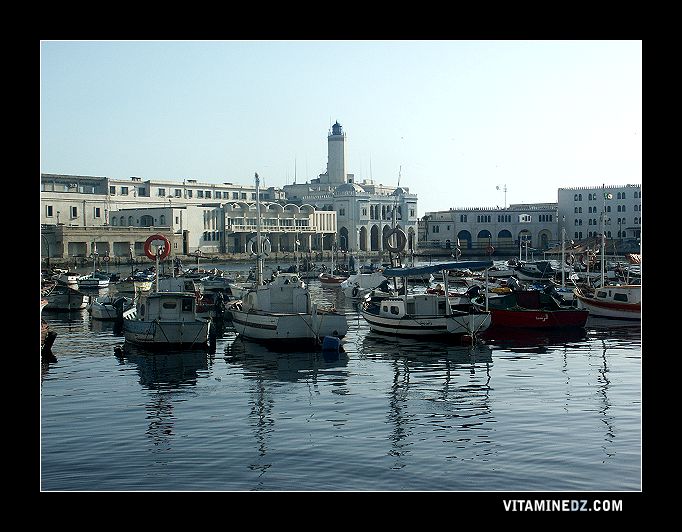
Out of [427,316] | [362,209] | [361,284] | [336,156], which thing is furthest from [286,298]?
[336,156]

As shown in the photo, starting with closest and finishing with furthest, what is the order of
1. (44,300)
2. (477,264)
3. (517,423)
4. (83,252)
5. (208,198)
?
1. (517,423)
2. (477,264)
3. (44,300)
4. (83,252)
5. (208,198)

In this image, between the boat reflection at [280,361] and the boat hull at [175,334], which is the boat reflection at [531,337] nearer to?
the boat reflection at [280,361]

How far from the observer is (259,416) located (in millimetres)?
21781

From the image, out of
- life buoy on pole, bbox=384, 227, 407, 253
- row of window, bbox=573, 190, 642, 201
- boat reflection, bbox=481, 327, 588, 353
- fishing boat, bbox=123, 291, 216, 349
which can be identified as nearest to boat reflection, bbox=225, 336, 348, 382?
fishing boat, bbox=123, 291, 216, 349

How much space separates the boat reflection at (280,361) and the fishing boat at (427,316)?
3809mm

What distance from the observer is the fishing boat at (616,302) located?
1752 inches

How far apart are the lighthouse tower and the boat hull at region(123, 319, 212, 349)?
123 meters

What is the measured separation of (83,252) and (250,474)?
312 ft

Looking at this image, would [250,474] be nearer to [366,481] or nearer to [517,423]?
[366,481]
